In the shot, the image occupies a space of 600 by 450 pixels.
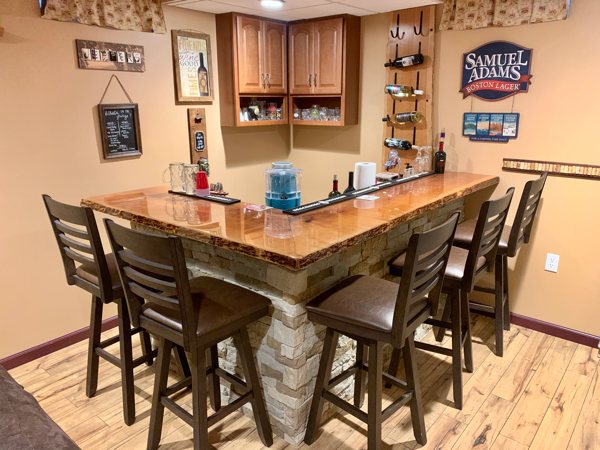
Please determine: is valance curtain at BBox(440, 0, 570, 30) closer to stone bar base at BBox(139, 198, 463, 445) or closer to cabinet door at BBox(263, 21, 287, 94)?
cabinet door at BBox(263, 21, 287, 94)

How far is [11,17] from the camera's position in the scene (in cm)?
247

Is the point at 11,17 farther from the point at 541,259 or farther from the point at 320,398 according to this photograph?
the point at 541,259

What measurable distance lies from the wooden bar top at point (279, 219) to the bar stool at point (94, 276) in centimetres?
24

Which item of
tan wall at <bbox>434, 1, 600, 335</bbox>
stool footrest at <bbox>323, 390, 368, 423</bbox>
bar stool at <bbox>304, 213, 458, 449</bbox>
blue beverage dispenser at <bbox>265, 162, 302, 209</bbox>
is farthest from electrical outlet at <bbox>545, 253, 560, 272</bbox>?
stool footrest at <bbox>323, 390, 368, 423</bbox>

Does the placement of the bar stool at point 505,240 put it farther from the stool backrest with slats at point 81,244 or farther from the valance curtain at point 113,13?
the valance curtain at point 113,13

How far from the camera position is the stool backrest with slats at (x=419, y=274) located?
1.60 metres

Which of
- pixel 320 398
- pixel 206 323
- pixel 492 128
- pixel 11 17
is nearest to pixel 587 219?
pixel 492 128

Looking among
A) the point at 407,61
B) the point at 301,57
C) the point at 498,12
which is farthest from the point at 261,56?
the point at 498,12

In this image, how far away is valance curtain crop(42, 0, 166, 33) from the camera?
264 centimetres

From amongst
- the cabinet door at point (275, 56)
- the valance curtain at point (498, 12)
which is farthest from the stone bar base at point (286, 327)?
the cabinet door at point (275, 56)

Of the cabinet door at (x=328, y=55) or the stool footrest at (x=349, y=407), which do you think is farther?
the cabinet door at (x=328, y=55)

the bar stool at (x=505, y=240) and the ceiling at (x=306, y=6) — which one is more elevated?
the ceiling at (x=306, y=6)

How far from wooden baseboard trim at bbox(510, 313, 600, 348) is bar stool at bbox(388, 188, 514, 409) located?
898 mm

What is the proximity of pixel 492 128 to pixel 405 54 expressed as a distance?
842 mm
